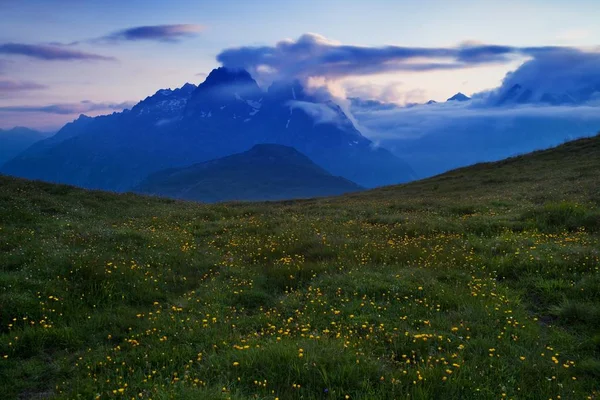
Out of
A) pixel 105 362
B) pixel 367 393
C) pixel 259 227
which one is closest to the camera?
pixel 367 393

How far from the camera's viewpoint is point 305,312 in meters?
8.85

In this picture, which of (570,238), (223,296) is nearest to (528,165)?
(570,238)

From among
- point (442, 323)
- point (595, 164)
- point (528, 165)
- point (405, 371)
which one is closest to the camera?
point (405, 371)

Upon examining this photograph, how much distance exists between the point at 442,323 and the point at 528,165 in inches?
1819

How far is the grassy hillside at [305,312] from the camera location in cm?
624

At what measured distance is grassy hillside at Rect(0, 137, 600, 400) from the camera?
6.24 metres

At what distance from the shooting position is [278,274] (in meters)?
11.5

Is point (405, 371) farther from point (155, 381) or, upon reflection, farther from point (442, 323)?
point (155, 381)

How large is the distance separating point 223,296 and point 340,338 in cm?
362

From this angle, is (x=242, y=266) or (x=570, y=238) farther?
(x=570, y=238)

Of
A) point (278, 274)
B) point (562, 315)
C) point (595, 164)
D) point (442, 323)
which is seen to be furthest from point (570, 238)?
point (595, 164)

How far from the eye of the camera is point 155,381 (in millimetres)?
6090

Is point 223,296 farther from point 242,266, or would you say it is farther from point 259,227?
point 259,227

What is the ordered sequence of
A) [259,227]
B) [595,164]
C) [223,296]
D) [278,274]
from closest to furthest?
[223,296] → [278,274] → [259,227] → [595,164]
